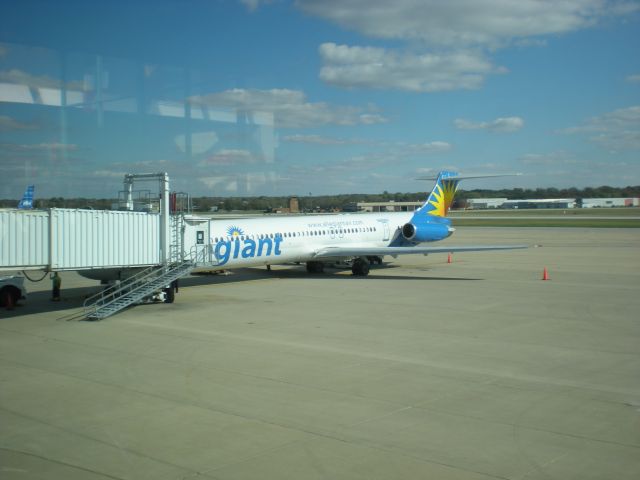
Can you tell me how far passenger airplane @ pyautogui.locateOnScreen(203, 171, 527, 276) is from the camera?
84.7ft

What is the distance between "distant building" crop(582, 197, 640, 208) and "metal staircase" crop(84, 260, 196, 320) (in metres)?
161

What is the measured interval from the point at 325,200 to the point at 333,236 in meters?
60.5

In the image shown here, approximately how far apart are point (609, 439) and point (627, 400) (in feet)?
6.97

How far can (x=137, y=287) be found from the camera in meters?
20.5

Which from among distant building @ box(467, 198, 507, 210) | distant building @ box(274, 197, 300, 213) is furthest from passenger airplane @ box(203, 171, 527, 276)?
distant building @ box(467, 198, 507, 210)

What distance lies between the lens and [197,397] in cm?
1056

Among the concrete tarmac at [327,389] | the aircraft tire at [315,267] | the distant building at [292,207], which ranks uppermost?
the distant building at [292,207]

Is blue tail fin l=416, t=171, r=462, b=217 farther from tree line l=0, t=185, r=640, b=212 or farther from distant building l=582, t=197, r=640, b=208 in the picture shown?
distant building l=582, t=197, r=640, b=208

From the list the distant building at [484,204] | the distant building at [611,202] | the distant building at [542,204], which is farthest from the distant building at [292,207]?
the distant building at [611,202]

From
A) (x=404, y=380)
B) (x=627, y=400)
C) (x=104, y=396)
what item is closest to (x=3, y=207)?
(x=104, y=396)

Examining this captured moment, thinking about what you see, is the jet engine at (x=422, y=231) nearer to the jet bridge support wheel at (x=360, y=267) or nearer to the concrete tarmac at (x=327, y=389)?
the jet bridge support wheel at (x=360, y=267)

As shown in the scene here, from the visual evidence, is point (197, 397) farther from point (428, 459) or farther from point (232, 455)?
point (428, 459)

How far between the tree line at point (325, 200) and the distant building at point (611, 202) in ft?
20.1

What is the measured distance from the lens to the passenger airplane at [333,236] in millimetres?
25812
